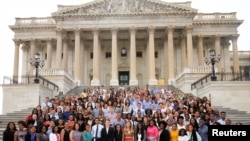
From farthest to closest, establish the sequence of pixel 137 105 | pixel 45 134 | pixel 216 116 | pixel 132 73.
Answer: pixel 132 73, pixel 137 105, pixel 216 116, pixel 45 134

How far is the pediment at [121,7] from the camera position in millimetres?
51250

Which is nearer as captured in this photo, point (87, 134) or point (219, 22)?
point (87, 134)

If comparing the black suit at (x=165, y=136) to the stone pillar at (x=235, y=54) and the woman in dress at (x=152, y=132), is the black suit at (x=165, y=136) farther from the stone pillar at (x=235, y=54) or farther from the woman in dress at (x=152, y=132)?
the stone pillar at (x=235, y=54)

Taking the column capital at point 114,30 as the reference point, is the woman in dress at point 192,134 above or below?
below

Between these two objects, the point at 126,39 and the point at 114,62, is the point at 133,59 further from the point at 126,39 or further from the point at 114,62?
the point at 126,39

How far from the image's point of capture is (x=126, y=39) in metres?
57.4

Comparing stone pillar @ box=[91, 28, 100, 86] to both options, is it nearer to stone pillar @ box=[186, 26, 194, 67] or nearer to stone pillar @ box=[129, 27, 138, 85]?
stone pillar @ box=[129, 27, 138, 85]

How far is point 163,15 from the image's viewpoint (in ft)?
168

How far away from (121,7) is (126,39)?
6844 mm

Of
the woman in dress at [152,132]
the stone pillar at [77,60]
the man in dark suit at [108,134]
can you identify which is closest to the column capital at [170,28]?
the stone pillar at [77,60]

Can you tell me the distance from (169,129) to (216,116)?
3578 millimetres

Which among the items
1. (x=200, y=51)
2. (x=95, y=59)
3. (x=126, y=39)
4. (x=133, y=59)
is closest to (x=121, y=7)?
(x=126, y=39)

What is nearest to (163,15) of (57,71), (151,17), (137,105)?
(151,17)

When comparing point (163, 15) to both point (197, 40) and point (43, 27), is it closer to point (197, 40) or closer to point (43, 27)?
point (197, 40)
